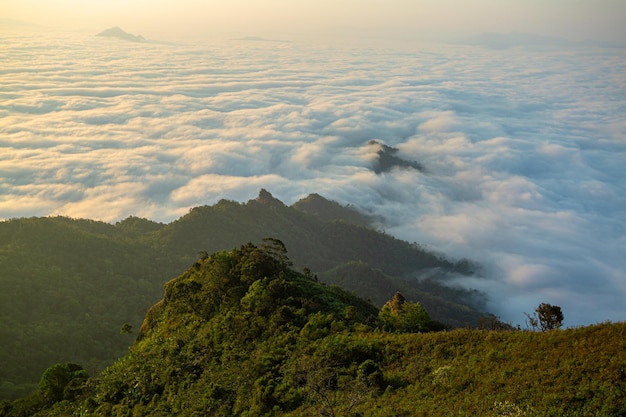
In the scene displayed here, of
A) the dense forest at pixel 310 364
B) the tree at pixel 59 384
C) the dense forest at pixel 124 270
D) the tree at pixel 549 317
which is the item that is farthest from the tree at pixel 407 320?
the tree at pixel 59 384

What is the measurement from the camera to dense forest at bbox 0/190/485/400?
263 feet

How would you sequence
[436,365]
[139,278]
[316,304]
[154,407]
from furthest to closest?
1. [139,278]
2. [316,304]
3. [154,407]
4. [436,365]

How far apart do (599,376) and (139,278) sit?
3790 inches

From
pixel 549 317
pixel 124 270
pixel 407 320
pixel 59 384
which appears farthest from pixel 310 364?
pixel 124 270

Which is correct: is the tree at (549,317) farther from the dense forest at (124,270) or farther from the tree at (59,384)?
the tree at (59,384)

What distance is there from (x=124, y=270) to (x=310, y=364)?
82.6 m

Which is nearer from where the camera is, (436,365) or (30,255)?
(436,365)

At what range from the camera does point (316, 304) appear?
153ft

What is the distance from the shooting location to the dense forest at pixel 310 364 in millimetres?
25609

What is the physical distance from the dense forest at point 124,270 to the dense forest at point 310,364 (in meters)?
13.7

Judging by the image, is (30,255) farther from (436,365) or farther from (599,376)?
(599,376)

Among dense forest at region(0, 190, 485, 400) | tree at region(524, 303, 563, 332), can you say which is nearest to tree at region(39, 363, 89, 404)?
dense forest at region(0, 190, 485, 400)

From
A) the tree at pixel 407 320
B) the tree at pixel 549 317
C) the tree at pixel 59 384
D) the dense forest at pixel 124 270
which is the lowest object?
the dense forest at pixel 124 270

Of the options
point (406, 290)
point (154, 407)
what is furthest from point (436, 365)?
point (406, 290)
